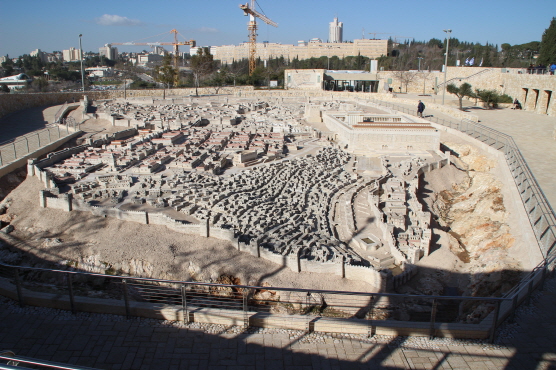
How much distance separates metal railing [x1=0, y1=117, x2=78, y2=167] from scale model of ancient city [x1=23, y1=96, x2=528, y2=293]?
1472 millimetres

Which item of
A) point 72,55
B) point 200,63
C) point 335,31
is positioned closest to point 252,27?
point 200,63

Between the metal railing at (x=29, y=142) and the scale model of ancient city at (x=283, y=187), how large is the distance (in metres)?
1.47

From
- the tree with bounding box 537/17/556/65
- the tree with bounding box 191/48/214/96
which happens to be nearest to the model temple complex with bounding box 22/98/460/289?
the tree with bounding box 537/17/556/65

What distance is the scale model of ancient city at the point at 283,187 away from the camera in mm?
10586

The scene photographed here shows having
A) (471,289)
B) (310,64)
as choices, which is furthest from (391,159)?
(310,64)

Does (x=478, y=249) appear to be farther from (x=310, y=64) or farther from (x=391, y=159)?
(x=310, y=64)

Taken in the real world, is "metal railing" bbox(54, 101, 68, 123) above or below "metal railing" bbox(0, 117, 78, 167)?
above

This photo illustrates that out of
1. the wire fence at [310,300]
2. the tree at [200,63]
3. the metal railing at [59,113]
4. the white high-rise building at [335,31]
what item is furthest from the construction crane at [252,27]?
the white high-rise building at [335,31]

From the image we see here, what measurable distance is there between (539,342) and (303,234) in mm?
6957

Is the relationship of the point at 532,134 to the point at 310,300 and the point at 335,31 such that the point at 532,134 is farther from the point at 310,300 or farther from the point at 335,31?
the point at 335,31

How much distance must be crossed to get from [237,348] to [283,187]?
415 inches

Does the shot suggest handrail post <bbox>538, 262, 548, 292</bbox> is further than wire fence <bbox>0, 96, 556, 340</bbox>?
Yes

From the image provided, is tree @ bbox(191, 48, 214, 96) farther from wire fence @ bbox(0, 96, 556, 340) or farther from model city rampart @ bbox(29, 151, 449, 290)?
wire fence @ bbox(0, 96, 556, 340)

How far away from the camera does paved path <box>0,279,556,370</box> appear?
406cm
